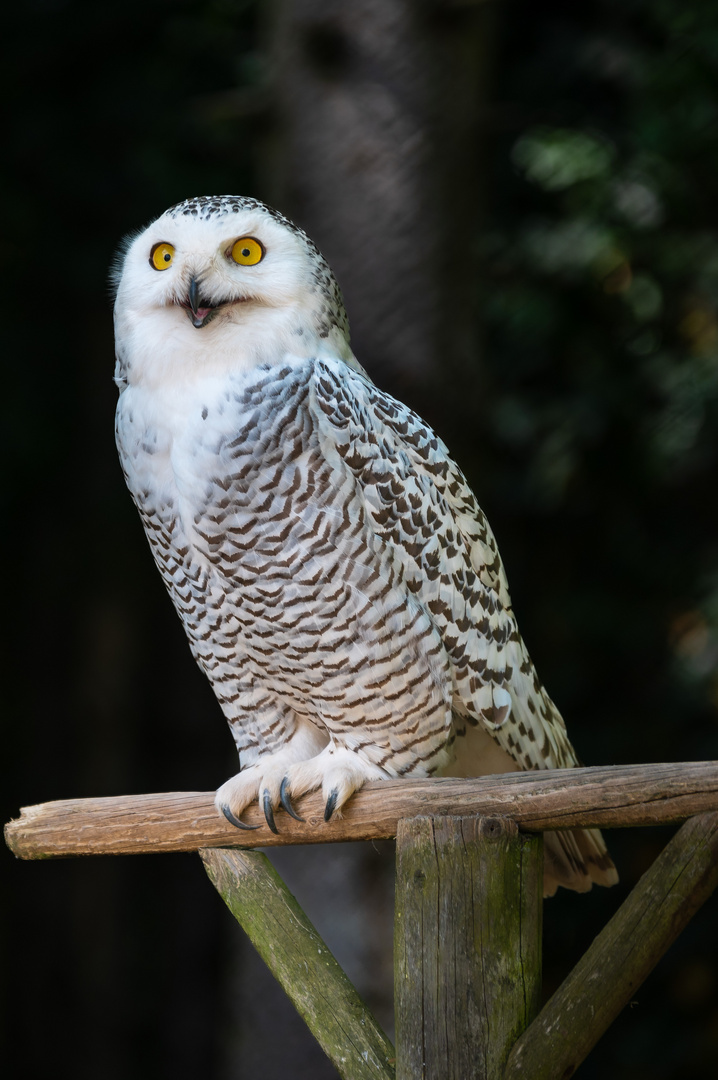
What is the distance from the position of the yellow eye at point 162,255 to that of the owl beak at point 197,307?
0.11 m

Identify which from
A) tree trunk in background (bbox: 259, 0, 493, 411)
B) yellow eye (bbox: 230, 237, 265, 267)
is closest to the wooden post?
yellow eye (bbox: 230, 237, 265, 267)

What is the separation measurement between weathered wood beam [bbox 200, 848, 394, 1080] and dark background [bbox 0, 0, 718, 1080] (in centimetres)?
111

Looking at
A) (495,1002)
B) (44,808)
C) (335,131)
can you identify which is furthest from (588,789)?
(335,131)

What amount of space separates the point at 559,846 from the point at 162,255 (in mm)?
1443

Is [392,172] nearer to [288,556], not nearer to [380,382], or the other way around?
[380,382]

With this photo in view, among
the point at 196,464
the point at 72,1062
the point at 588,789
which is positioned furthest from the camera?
the point at 72,1062

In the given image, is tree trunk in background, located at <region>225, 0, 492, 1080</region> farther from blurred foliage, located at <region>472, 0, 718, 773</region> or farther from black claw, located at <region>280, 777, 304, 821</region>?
black claw, located at <region>280, 777, 304, 821</region>

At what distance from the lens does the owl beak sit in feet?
6.55

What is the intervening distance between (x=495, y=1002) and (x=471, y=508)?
0.98 m

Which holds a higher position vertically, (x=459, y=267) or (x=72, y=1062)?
(x=459, y=267)

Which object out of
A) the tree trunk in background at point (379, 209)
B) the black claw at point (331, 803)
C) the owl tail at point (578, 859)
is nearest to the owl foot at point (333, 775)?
the black claw at point (331, 803)

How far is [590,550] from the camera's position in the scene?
4.60 metres

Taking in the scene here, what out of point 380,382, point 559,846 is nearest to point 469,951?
point 559,846

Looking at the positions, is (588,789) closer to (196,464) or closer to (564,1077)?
(564,1077)
